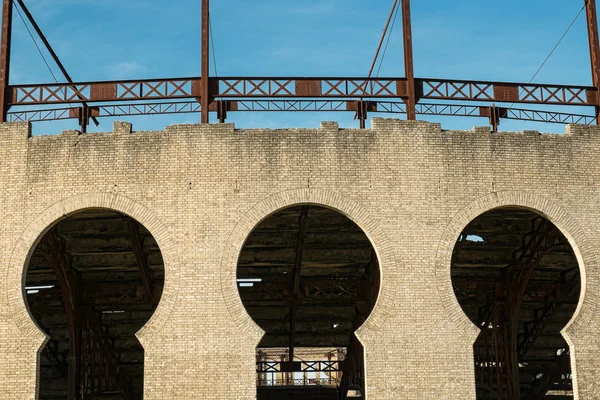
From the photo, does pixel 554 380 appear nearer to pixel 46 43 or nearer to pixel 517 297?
pixel 517 297

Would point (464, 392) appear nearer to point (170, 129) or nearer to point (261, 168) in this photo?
point (261, 168)

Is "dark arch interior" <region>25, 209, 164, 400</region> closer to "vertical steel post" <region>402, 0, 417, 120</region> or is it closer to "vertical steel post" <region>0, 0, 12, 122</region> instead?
"vertical steel post" <region>0, 0, 12, 122</region>

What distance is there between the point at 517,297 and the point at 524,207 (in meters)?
7.79

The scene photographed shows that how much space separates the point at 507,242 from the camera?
29734mm

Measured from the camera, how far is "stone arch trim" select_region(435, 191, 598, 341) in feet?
72.5

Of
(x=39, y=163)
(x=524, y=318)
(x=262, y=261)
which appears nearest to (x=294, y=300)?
(x=262, y=261)

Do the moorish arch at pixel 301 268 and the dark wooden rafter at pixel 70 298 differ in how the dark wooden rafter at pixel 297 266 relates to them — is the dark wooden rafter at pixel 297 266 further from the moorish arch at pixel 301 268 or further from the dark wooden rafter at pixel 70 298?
the dark wooden rafter at pixel 70 298

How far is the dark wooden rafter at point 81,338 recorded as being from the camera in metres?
27.8

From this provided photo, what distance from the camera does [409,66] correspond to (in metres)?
24.4

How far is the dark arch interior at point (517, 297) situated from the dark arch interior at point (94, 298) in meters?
10.0

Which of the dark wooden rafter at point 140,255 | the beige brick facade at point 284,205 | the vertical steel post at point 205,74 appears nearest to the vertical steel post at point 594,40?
the beige brick facade at point 284,205

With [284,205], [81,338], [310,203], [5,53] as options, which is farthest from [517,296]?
[5,53]

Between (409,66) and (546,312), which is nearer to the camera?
(409,66)

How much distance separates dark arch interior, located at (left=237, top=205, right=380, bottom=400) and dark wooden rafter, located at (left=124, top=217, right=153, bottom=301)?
9.66 ft
